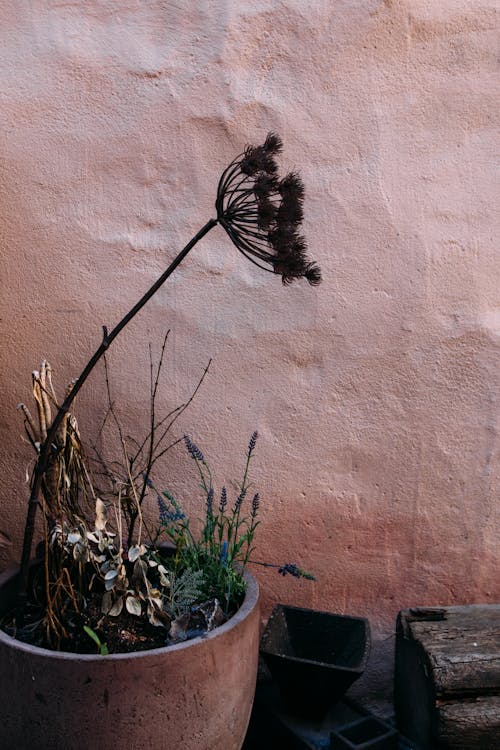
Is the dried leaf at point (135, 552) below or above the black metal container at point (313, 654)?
above

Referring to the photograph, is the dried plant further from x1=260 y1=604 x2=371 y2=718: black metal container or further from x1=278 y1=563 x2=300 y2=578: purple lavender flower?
x1=260 y1=604 x2=371 y2=718: black metal container

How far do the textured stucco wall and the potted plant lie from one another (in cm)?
28

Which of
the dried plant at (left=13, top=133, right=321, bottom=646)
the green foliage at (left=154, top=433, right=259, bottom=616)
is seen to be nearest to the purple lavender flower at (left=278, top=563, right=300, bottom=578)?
the dried plant at (left=13, top=133, right=321, bottom=646)

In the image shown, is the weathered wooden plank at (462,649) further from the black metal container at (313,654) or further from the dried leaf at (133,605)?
the dried leaf at (133,605)

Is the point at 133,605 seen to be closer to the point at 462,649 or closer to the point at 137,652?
the point at 137,652

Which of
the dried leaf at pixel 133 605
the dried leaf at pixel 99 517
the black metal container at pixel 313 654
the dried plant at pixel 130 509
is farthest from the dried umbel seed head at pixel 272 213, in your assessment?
the black metal container at pixel 313 654

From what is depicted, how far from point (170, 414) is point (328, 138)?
92cm

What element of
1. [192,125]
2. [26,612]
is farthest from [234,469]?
[192,125]

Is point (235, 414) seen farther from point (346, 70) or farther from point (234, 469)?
point (346, 70)

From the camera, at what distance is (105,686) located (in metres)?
1.53

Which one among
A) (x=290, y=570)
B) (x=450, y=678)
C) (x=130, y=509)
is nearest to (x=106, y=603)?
(x=130, y=509)

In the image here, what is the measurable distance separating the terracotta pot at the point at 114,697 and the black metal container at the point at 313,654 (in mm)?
378

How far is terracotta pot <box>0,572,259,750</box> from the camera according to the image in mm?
1530

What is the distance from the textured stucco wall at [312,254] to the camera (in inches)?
83.2
